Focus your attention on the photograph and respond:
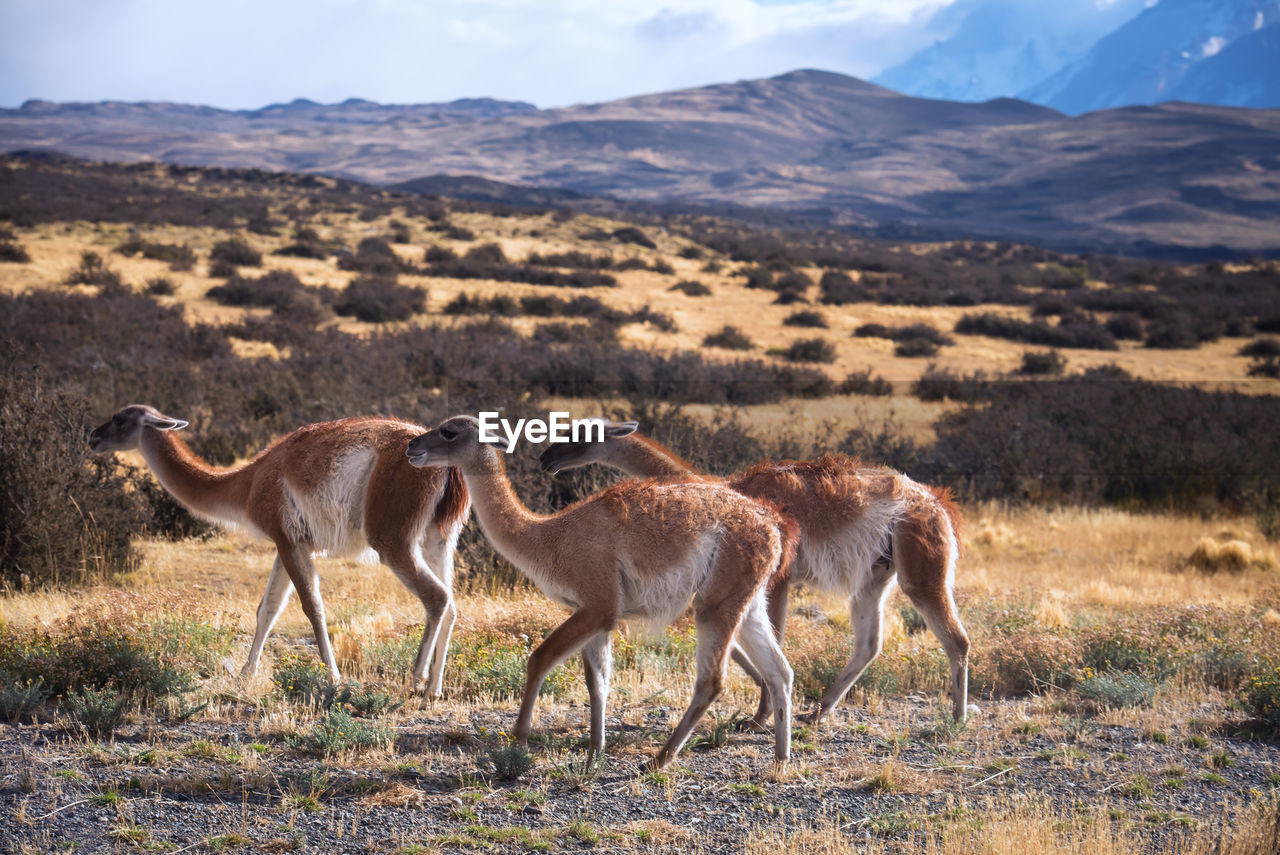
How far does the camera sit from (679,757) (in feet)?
18.9

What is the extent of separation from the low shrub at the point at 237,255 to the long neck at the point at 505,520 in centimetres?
2712

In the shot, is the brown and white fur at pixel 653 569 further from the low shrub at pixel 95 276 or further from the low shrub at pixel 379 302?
the low shrub at pixel 95 276

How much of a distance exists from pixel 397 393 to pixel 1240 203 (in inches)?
5690

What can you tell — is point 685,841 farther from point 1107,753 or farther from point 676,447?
point 676,447

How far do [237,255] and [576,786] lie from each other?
94.5 feet

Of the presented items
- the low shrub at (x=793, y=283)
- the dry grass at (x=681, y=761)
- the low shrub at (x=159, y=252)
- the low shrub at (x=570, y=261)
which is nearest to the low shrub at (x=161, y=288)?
the low shrub at (x=159, y=252)

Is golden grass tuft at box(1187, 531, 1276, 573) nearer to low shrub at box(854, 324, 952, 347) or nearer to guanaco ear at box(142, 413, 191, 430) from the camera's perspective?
guanaco ear at box(142, 413, 191, 430)

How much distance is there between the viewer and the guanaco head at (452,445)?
560 cm

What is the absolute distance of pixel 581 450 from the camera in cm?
654

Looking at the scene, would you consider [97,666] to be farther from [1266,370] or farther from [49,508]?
[1266,370]

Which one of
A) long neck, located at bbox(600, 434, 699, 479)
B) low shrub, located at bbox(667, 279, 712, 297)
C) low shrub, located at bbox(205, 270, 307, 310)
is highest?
low shrub, located at bbox(667, 279, 712, 297)

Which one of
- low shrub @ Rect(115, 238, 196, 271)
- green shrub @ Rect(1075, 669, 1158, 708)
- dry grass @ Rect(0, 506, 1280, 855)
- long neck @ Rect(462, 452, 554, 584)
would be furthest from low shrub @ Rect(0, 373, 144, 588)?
low shrub @ Rect(115, 238, 196, 271)

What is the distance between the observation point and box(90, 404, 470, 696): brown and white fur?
6395mm

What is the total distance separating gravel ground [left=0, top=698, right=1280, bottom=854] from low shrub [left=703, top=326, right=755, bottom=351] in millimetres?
20450
